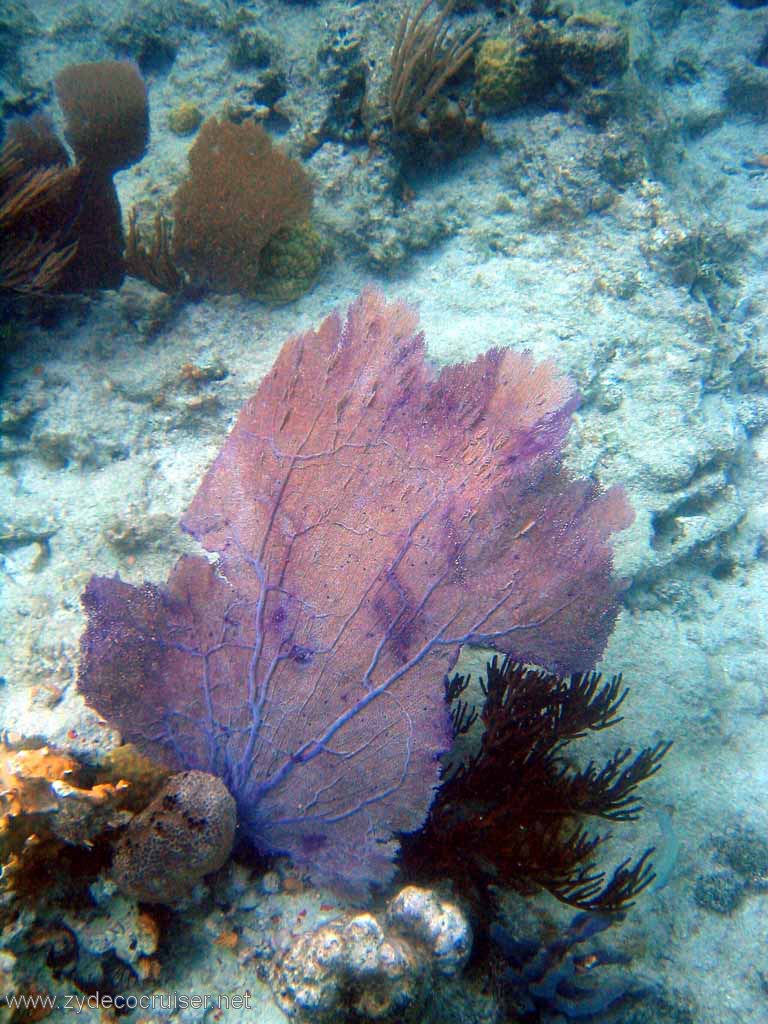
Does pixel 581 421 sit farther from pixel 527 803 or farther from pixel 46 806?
pixel 46 806

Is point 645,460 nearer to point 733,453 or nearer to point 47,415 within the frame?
point 733,453

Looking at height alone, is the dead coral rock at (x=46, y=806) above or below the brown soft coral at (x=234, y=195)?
below

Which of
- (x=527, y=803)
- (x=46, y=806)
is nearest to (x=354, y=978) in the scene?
(x=527, y=803)

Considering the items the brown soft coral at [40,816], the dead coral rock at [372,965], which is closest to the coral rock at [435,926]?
the dead coral rock at [372,965]

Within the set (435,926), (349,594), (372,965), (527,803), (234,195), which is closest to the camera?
(372,965)

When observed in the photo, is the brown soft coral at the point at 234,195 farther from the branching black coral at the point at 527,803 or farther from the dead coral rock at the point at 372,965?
the dead coral rock at the point at 372,965

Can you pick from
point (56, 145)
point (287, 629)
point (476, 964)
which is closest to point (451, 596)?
point (287, 629)
